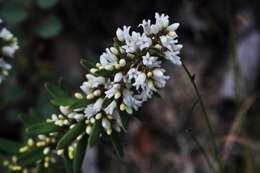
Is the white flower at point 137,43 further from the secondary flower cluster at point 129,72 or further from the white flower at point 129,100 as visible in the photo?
the white flower at point 129,100

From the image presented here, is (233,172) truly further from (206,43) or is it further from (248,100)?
(206,43)

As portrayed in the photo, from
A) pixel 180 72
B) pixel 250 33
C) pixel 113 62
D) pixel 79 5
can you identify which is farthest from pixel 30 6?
pixel 113 62

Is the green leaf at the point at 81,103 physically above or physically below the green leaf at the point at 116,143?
above

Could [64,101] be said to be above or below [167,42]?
above

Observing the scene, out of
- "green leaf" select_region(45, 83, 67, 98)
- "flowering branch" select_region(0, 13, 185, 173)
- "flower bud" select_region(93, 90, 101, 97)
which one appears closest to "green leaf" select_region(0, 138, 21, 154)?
"flowering branch" select_region(0, 13, 185, 173)

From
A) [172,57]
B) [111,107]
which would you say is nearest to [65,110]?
[111,107]

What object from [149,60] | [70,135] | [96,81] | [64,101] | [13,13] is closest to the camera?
[149,60]

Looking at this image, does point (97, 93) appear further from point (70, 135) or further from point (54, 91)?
point (54, 91)

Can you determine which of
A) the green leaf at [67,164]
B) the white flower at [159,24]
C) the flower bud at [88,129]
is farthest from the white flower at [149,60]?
the green leaf at [67,164]
